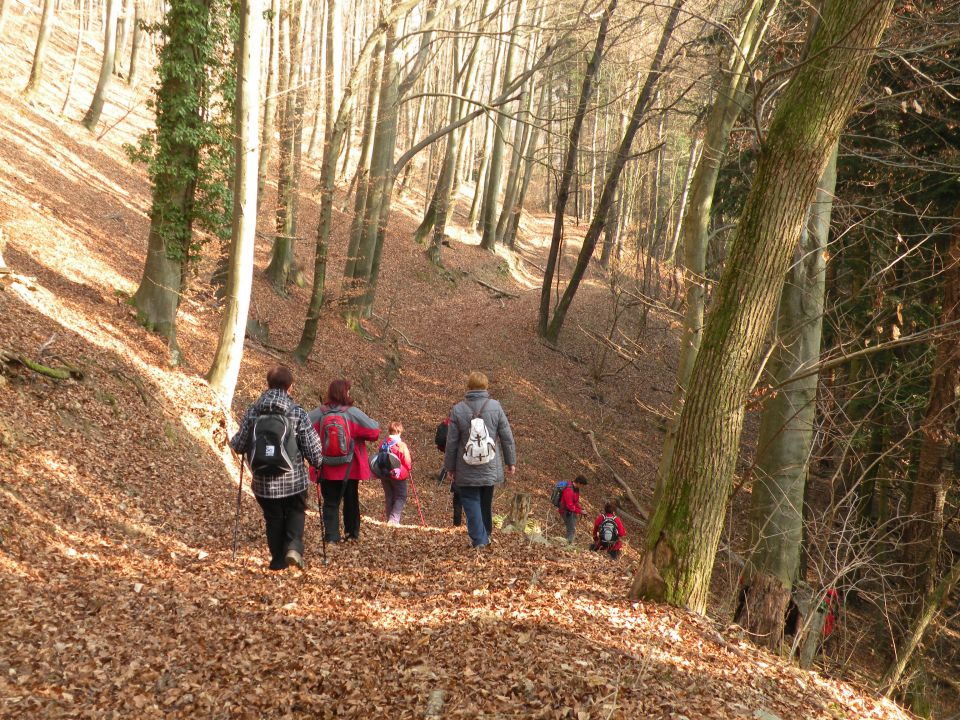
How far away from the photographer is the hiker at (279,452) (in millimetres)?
6176

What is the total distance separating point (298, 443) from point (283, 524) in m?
0.82

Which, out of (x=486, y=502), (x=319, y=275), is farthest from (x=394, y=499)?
(x=319, y=275)

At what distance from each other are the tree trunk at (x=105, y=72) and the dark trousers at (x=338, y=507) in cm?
2102

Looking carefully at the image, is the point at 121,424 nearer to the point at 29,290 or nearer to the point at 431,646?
the point at 29,290

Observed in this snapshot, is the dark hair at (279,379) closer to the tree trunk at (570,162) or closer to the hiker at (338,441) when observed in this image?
the hiker at (338,441)

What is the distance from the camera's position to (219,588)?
6.08 metres

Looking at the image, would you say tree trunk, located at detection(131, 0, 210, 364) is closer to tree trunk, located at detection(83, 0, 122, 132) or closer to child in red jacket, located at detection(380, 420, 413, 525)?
child in red jacket, located at detection(380, 420, 413, 525)

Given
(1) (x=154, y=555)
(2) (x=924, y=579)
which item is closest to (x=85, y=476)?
(1) (x=154, y=555)

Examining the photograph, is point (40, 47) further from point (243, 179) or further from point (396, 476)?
point (396, 476)

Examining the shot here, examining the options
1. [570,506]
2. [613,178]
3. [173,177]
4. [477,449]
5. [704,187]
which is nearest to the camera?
[477,449]

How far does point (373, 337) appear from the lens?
1984cm

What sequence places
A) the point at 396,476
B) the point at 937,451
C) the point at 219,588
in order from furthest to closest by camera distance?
the point at 937,451, the point at 396,476, the point at 219,588

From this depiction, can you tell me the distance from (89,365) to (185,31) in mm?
5580

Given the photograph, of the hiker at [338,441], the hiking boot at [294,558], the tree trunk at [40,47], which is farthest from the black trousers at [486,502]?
the tree trunk at [40,47]
